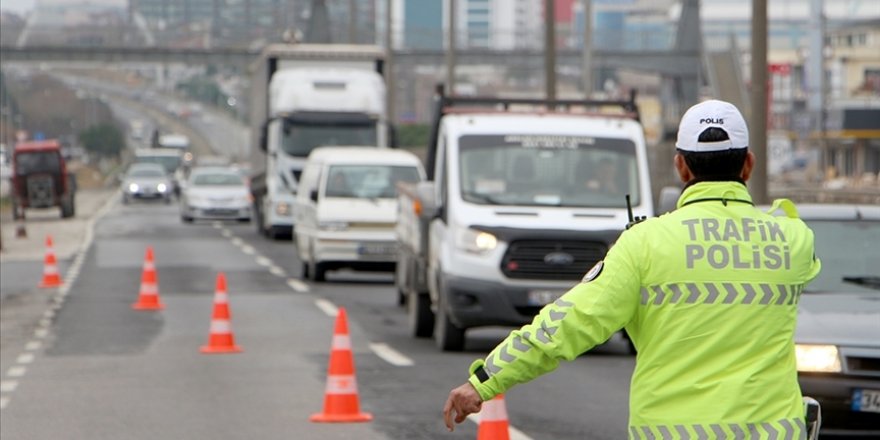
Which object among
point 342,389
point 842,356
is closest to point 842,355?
point 842,356

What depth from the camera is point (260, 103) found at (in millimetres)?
44875

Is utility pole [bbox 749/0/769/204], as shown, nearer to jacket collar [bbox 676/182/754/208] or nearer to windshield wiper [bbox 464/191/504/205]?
windshield wiper [bbox 464/191/504/205]

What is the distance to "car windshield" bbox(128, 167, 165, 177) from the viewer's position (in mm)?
77463

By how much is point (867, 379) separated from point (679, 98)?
339ft

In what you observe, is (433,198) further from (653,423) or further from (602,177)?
(653,423)

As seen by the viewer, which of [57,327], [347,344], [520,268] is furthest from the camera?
[57,327]

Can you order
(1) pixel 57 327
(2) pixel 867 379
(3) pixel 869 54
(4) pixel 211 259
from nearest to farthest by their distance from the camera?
(2) pixel 867 379, (1) pixel 57 327, (4) pixel 211 259, (3) pixel 869 54

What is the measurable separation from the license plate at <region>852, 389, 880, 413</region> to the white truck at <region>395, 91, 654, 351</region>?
688cm

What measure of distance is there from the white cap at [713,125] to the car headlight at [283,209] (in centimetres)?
3676

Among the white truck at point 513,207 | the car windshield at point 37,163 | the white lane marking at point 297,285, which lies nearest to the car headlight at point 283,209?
the white lane marking at point 297,285

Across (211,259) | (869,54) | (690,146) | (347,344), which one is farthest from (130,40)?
(690,146)

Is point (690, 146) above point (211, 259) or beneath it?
above

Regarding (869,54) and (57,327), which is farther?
(869,54)

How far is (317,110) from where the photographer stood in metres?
39.1
